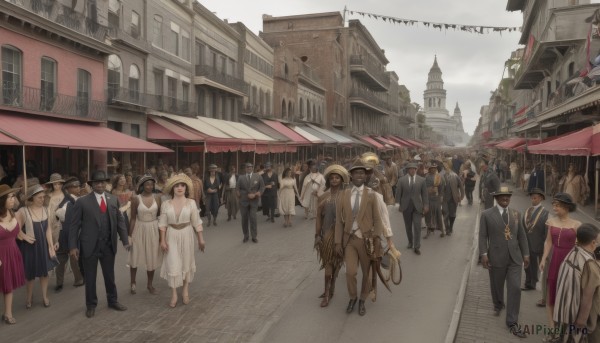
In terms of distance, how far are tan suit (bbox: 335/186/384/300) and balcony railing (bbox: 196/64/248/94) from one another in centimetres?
1923

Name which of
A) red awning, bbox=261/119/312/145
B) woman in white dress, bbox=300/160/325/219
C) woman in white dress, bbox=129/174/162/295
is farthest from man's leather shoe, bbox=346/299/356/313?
red awning, bbox=261/119/312/145

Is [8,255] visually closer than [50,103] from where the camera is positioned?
Yes

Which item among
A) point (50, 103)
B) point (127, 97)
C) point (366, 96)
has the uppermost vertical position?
point (366, 96)

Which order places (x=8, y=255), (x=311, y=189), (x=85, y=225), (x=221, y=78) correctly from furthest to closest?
(x=221, y=78)
(x=311, y=189)
(x=85, y=225)
(x=8, y=255)

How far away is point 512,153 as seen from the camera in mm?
40938

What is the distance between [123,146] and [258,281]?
9.18 m

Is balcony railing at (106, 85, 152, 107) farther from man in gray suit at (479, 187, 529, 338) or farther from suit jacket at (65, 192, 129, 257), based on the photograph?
man in gray suit at (479, 187, 529, 338)

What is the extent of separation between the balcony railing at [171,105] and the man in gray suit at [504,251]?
16.2m

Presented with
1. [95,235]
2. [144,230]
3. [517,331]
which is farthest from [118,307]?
[517,331]

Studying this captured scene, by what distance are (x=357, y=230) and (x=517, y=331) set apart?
213cm

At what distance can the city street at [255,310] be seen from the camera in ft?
17.6

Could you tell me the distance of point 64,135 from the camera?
43.5ft

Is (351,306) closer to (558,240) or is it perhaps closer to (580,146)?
(558,240)

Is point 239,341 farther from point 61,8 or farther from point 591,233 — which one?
point 61,8
